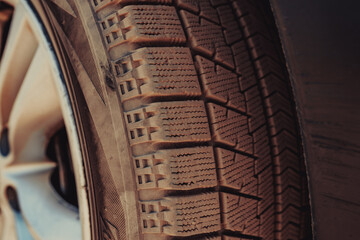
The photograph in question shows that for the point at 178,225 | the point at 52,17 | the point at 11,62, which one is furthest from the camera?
the point at 11,62

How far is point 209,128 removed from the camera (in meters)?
0.92

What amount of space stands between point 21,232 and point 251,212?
972 millimetres

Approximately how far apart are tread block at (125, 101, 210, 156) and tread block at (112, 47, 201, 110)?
29 mm

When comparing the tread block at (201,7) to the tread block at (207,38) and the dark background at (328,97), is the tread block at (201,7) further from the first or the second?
the dark background at (328,97)

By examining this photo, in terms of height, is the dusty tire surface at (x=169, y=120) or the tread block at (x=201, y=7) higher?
the tread block at (x=201, y=7)

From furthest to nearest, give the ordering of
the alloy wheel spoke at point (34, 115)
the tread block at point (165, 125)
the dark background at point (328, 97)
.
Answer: the alloy wheel spoke at point (34, 115)
the tread block at point (165, 125)
the dark background at point (328, 97)

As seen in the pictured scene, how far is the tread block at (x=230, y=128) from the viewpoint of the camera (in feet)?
3.03

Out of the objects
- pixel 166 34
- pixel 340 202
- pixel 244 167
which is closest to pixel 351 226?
pixel 340 202

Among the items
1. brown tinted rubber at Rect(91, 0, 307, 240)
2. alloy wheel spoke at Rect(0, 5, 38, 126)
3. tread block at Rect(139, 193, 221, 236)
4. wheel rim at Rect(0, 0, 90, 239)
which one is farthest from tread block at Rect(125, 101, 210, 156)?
alloy wheel spoke at Rect(0, 5, 38, 126)

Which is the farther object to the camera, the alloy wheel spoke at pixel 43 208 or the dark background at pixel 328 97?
the alloy wheel spoke at pixel 43 208

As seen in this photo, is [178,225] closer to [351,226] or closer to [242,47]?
[351,226]

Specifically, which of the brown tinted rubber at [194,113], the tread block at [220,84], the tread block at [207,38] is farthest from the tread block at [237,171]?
the tread block at [207,38]

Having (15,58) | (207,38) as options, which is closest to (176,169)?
(207,38)

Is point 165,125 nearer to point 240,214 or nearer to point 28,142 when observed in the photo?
point 240,214
